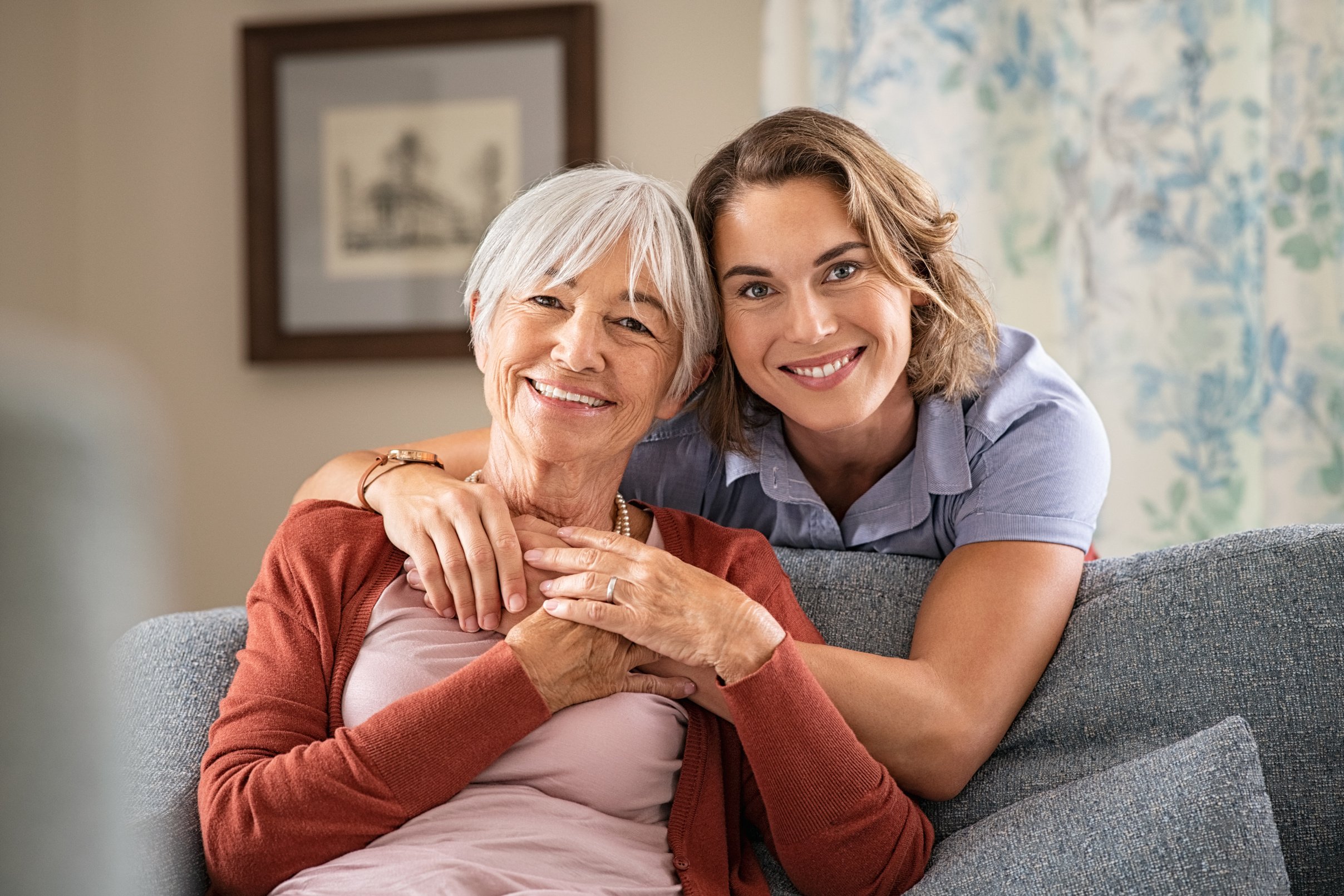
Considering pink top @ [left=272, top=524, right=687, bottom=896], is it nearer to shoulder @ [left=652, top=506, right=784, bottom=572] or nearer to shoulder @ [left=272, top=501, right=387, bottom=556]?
shoulder @ [left=272, top=501, right=387, bottom=556]

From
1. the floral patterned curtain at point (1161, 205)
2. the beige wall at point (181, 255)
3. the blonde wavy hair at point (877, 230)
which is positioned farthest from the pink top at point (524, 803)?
the beige wall at point (181, 255)

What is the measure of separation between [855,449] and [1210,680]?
564 millimetres

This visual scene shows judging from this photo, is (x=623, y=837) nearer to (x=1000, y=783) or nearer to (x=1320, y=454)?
(x=1000, y=783)

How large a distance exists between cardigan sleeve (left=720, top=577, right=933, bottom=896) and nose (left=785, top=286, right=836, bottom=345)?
43cm

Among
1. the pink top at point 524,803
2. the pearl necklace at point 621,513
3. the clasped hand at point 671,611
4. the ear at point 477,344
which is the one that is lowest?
the pink top at point 524,803

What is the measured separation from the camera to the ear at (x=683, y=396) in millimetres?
1494

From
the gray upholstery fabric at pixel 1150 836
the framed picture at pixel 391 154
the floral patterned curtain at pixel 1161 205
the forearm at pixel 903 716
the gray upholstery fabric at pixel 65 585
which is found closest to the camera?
the gray upholstery fabric at pixel 65 585

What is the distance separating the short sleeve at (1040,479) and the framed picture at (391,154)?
5.39 feet

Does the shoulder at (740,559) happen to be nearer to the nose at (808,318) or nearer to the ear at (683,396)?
the ear at (683,396)

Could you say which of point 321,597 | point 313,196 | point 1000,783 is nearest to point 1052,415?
point 1000,783

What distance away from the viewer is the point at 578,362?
1.31 m

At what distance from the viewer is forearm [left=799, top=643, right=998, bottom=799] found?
1283 mm

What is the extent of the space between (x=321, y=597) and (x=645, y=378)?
0.46 meters

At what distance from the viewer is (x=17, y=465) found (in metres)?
0.27
